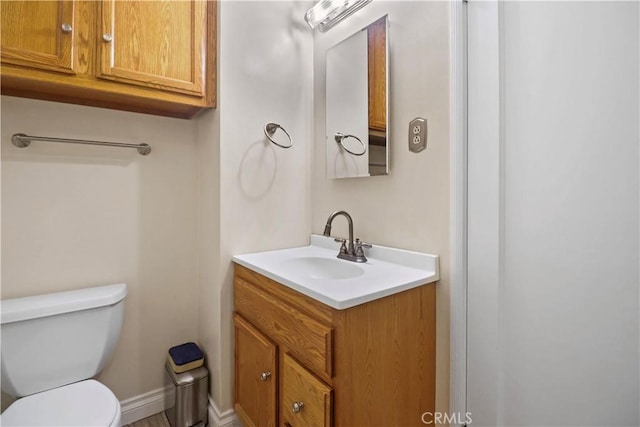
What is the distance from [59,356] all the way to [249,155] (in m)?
1.14

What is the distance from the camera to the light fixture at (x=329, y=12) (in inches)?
54.4

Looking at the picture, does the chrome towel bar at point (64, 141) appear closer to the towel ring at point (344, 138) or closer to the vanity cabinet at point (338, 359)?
the vanity cabinet at point (338, 359)

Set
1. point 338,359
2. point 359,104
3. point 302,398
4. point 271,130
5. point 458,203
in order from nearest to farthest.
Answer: point 338,359 < point 302,398 < point 458,203 < point 359,104 < point 271,130

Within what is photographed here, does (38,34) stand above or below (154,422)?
above

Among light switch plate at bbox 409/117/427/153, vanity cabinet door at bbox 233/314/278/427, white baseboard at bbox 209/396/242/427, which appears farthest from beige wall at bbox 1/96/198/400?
light switch plate at bbox 409/117/427/153

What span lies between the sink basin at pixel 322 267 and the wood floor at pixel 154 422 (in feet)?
3.46

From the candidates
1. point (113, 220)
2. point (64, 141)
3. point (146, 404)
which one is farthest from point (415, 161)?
point (146, 404)

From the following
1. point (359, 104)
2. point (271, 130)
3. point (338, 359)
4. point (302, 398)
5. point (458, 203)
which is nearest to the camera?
point (338, 359)

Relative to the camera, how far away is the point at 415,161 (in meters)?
1.21

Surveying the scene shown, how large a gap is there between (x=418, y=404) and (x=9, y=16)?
6.55 feet

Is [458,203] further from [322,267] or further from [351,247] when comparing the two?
[322,267]

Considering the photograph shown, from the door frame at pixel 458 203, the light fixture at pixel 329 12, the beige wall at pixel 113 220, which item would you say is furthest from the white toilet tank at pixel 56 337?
the light fixture at pixel 329 12

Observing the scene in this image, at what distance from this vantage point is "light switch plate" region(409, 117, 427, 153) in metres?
1.17

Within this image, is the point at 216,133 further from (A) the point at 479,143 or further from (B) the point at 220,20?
(A) the point at 479,143
